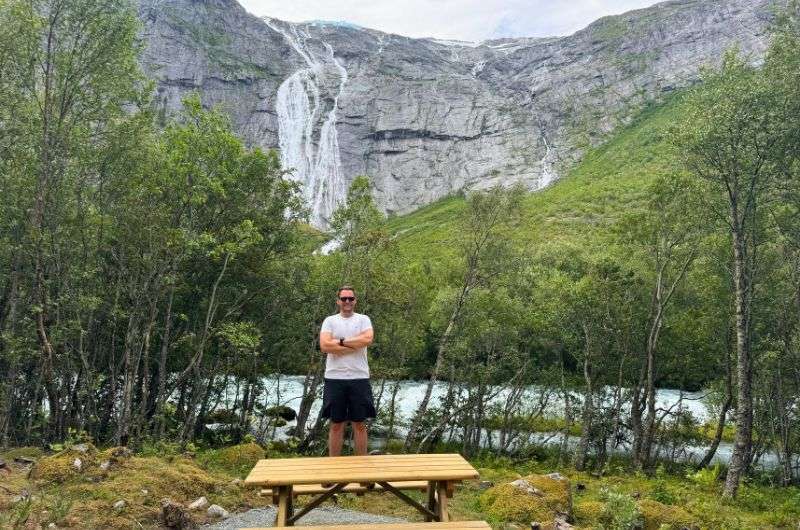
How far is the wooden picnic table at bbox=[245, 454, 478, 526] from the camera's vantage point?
5.16 m

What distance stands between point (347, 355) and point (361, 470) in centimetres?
214

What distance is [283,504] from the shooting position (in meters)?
5.63

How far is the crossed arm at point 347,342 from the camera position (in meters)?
7.21

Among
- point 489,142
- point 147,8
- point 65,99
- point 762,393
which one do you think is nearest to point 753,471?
point 762,393

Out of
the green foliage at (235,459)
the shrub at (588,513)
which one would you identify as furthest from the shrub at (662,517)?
the green foliage at (235,459)

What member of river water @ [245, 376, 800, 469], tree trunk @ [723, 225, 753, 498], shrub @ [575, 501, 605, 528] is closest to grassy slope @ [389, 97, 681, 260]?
river water @ [245, 376, 800, 469]

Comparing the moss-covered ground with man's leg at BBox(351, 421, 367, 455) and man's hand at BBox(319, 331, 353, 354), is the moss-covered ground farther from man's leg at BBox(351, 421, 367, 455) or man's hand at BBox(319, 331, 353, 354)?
man's hand at BBox(319, 331, 353, 354)

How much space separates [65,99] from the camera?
16.2 m

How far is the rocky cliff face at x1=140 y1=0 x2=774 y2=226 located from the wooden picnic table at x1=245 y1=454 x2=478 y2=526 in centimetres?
9869

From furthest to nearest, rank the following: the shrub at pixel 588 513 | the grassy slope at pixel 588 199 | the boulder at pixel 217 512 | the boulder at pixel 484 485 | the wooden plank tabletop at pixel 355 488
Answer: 1. the grassy slope at pixel 588 199
2. the boulder at pixel 484 485
3. the shrub at pixel 588 513
4. the boulder at pixel 217 512
5. the wooden plank tabletop at pixel 355 488

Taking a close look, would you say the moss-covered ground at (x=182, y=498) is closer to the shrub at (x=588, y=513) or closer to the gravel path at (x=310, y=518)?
the shrub at (x=588, y=513)

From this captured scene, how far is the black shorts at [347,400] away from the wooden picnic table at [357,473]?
1.27m

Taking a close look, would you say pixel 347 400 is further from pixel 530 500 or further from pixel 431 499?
pixel 530 500

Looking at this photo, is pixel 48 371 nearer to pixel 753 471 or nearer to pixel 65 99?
pixel 65 99
